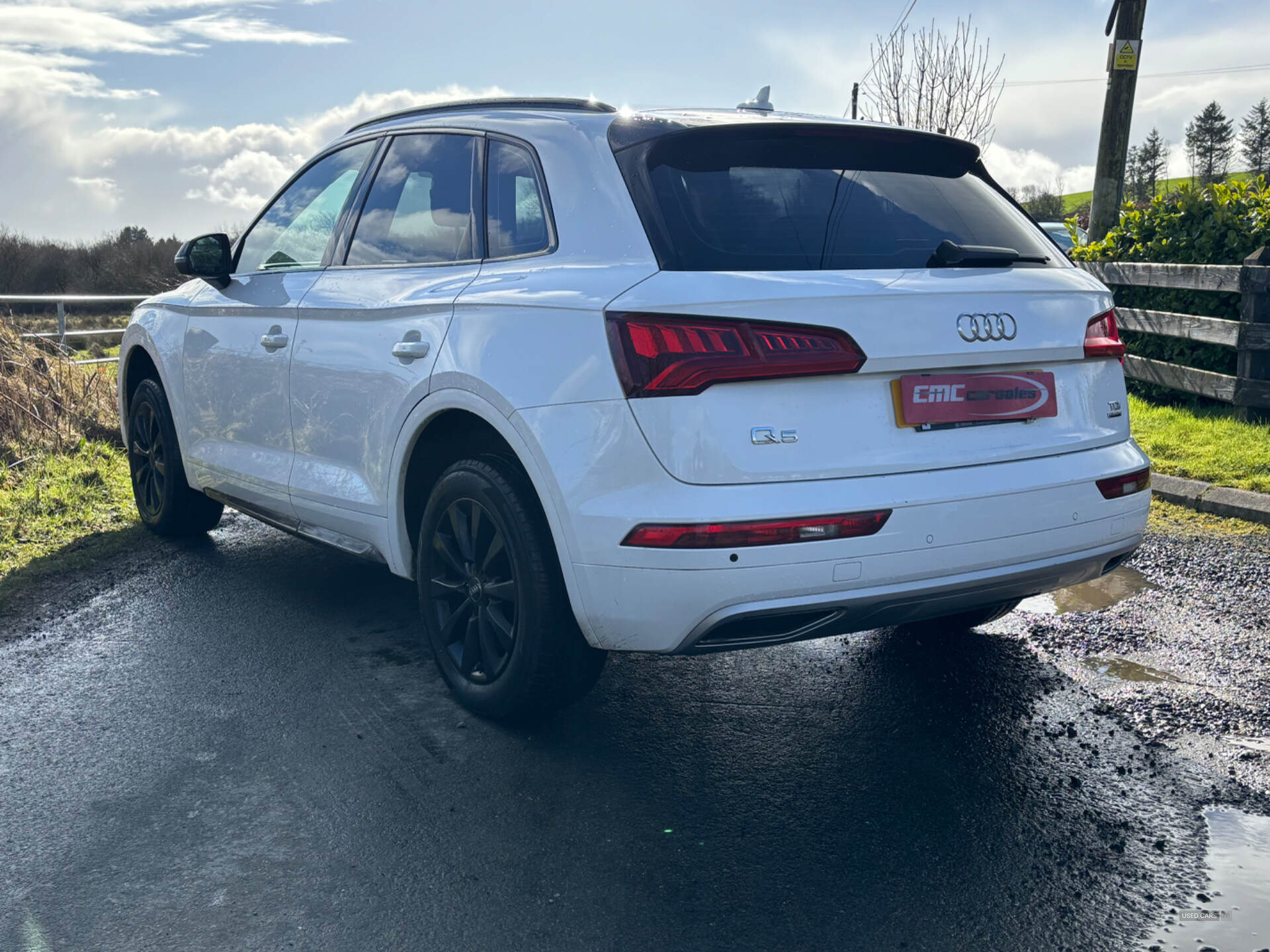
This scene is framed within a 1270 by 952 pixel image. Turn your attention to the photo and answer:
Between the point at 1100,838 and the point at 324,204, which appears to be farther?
the point at 324,204

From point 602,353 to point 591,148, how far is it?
0.76 m

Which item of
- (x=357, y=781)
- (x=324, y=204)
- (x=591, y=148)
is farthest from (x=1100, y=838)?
(x=324, y=204)

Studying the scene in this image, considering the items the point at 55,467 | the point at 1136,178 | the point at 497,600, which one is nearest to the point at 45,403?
the point at 55,467

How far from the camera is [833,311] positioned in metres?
3.01

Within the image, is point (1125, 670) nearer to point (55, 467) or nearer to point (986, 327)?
point (986, 327)

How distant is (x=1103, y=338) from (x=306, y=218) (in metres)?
3.20

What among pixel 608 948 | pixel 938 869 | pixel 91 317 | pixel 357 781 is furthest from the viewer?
pixel 91 317

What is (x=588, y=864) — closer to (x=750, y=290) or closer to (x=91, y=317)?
(x=750, y=290)

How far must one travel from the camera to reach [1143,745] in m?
3.53

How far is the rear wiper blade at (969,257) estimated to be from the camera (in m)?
3.33

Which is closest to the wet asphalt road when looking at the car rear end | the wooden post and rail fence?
the car rear end

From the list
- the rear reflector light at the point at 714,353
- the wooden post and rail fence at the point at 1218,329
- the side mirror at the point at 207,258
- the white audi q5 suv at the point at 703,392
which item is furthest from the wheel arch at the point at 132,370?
the wooden post and rail fence at the point at 1218,329

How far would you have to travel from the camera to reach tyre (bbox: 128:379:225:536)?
19.5 feet

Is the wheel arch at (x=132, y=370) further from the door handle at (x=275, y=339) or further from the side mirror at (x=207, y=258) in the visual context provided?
the door handle at (x=275, y=339)
